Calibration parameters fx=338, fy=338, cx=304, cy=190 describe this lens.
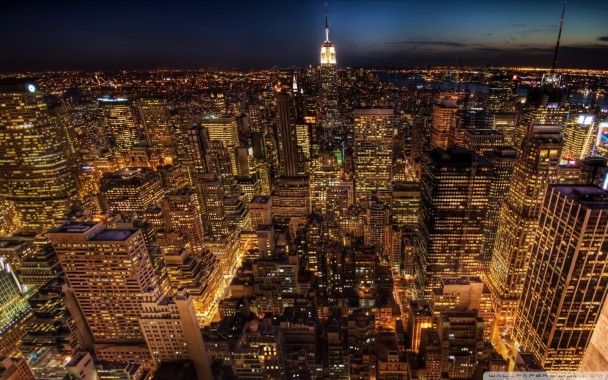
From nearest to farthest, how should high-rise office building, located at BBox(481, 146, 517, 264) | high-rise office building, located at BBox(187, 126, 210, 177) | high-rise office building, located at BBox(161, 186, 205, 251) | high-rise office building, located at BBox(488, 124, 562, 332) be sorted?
high-rise office building, located at BBox(488, 124, 562, 332)
high-rise office building, located at BBox(481, 146, 517, 264)
high-rise office building, located at BBox(161, 186, 205, 251)
high-rise office building, located at BBox(187, 126, 210, 177)

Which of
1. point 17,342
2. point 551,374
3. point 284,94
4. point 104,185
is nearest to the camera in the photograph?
point 551,374

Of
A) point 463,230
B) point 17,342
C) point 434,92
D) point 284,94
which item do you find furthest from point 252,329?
point 434,92

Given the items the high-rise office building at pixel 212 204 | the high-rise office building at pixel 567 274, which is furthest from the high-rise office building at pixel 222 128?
the high-rise office building at pixel 567 274

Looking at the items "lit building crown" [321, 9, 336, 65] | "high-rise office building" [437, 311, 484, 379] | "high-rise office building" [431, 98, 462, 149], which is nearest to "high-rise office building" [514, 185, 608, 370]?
"high-rise office building" [437, 311, 484, 379]

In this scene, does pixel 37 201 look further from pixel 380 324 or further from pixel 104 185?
pixel 380 324

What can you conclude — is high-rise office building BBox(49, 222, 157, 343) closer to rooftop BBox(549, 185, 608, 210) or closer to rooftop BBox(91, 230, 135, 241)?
rooftop BBox(91, 230, 135, 241)

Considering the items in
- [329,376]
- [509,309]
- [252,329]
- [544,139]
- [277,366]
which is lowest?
[509,309]

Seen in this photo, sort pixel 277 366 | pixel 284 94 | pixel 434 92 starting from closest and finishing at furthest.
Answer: pixel 277 366 → pixel 284 94 → pixel 434 92
